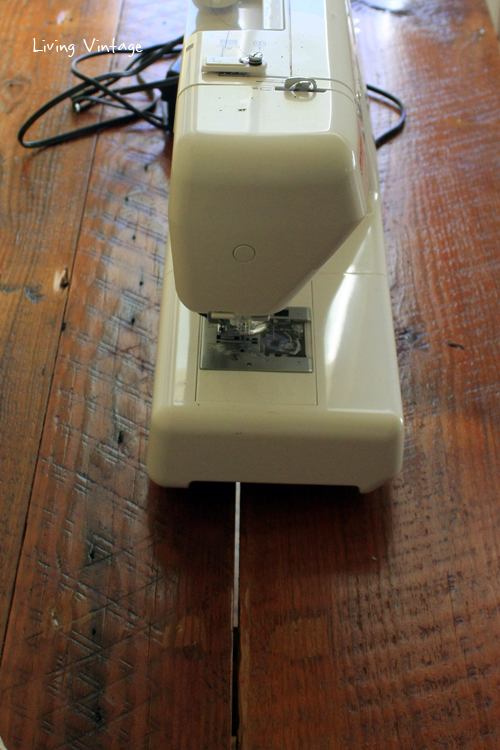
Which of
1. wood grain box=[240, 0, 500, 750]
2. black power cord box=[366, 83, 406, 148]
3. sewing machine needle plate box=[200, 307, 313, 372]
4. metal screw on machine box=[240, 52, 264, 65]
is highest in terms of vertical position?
metal screw on machine box=[240, 52, 264, 65]

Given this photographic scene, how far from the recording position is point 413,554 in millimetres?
665

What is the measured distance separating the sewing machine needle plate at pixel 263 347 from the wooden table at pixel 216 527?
14 cm

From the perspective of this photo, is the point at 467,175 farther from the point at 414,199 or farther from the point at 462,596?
the point at 462,596

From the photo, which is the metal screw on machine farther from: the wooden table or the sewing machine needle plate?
the wooden table

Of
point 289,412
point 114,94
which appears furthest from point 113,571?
point 114,94

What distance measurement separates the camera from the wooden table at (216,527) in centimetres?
58

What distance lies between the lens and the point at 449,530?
0.68m

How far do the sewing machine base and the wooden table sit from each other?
0.05 metres

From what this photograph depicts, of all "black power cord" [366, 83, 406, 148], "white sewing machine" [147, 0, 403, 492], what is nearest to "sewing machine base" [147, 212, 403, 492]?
"white sewing machine" [147, 0, 403, 492]

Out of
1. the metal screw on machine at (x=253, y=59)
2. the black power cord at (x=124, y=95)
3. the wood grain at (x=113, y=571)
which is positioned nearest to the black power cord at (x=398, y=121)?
the black power cord at (x=124, y=95)

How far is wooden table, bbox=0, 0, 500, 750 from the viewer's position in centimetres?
58

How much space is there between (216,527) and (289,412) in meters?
0.15

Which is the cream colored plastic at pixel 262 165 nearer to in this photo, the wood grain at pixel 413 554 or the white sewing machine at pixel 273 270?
the white sewing machine at pixel 273 270

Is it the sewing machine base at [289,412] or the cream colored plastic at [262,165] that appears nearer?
the cream colored plastic at [262,165]
